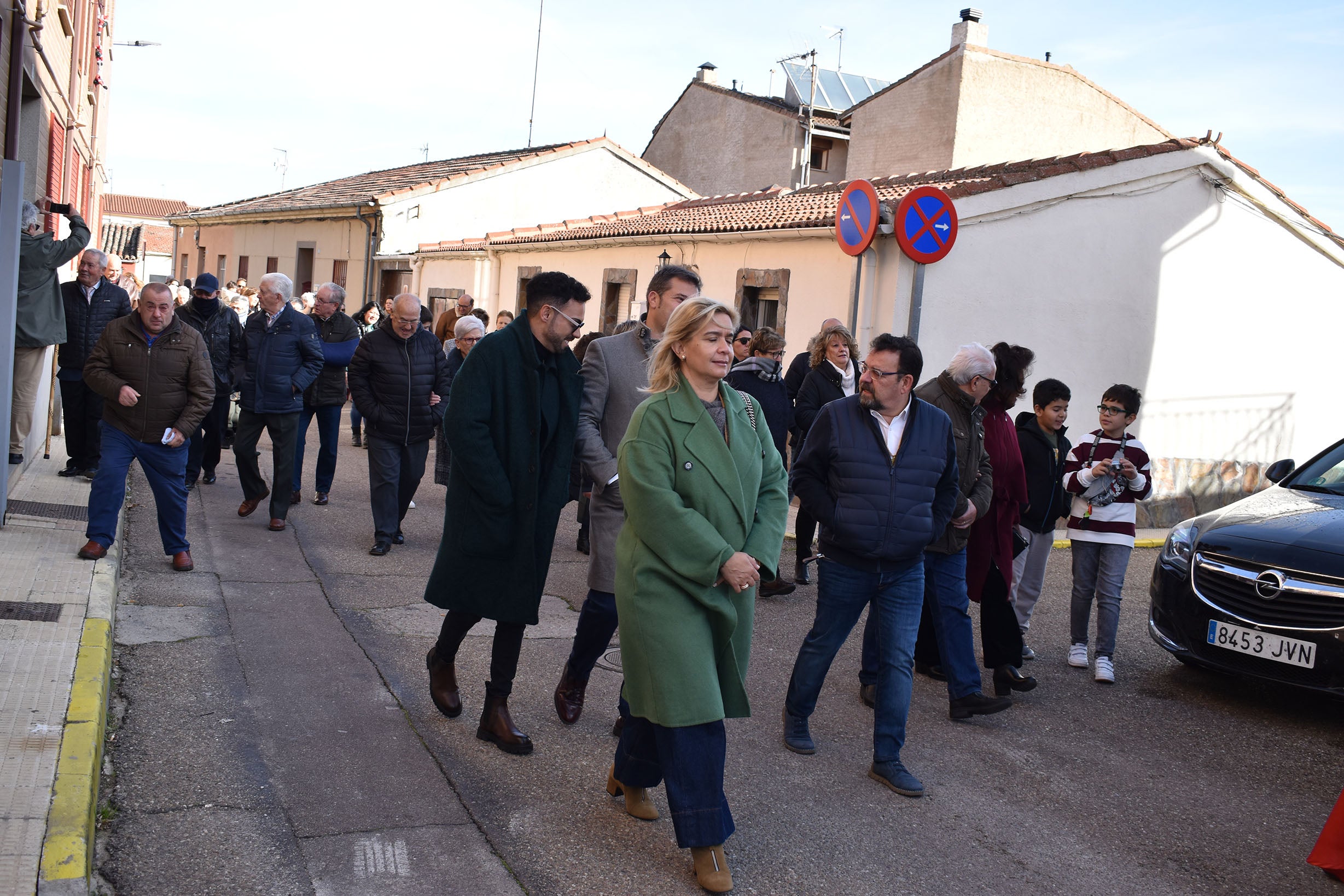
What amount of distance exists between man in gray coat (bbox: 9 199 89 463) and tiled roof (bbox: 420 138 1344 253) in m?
8.04

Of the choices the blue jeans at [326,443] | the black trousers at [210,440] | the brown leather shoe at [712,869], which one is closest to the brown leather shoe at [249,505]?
the blue jeans at [326,443]

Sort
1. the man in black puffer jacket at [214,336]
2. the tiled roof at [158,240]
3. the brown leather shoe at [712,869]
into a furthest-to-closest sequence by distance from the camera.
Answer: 1. the tiled roof at [158,240]
2. the man in black puffer jacket at [214,336]
3. the brown leather shoe at [712,869]

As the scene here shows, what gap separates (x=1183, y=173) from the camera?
13742mm

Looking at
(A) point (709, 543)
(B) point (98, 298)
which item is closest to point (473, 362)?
(A) point (709, 543)

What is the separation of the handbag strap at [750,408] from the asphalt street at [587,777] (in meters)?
1.45

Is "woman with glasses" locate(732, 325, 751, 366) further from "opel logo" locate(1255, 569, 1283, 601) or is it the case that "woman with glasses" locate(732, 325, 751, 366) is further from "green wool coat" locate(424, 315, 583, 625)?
"green wool coat" locate(424, 315, 583, 625)

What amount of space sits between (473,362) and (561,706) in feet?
5.11

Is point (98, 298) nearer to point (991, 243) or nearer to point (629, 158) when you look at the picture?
point (991, 243)

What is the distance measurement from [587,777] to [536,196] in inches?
1019

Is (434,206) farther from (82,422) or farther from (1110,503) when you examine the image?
(1110,503)

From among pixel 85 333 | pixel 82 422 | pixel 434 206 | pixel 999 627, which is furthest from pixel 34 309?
pixel 434 206

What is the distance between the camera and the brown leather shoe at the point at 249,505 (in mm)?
8914

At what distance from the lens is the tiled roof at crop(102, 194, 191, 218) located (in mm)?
84250

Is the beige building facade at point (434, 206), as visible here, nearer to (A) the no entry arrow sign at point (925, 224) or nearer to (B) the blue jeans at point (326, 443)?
(B) the blue jeans at point (326, 443)
